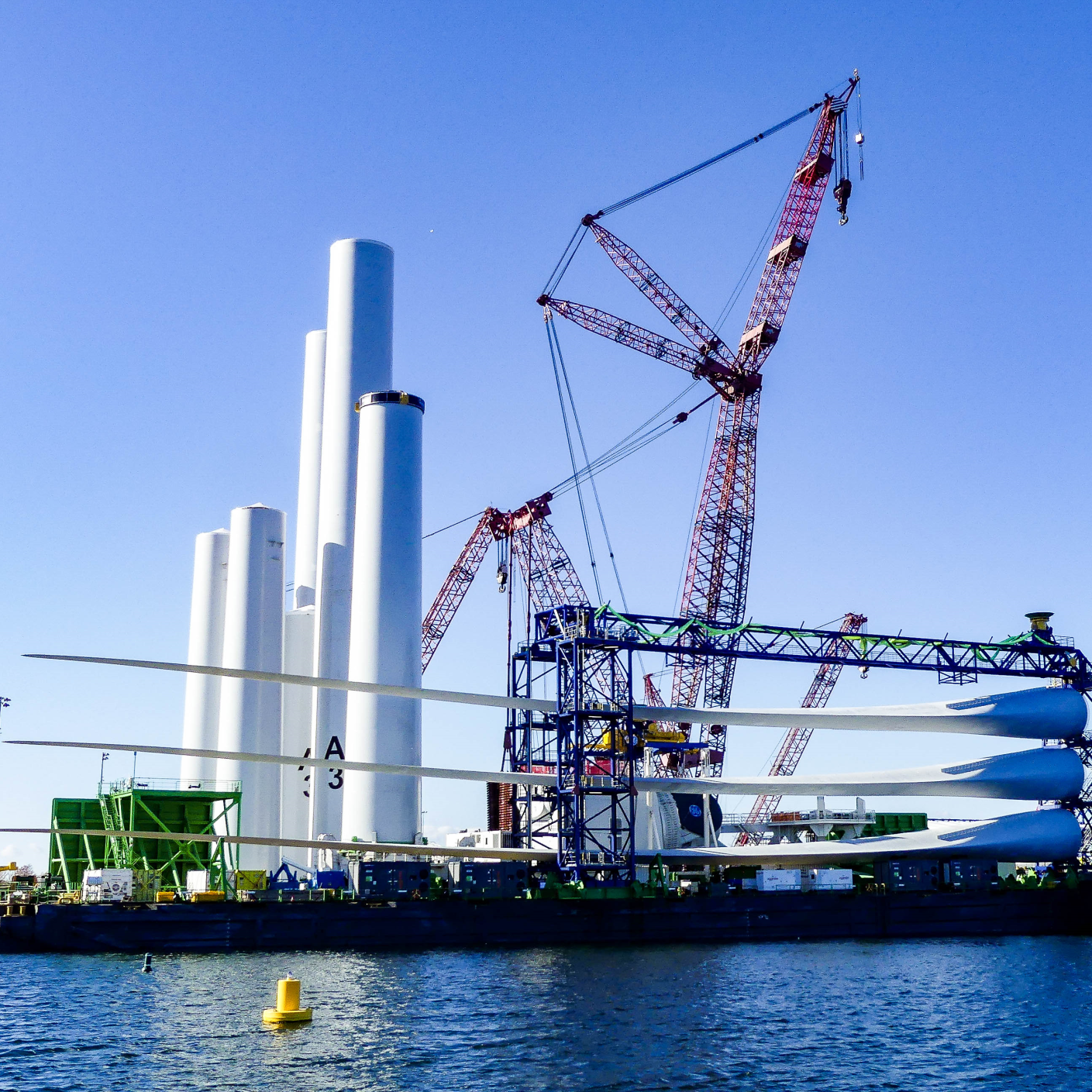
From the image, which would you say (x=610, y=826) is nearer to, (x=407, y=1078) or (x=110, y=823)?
(x=110, y=823)

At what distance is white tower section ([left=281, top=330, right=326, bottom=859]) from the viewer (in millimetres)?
77750

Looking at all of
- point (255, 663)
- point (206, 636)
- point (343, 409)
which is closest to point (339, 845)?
point (255, 663)

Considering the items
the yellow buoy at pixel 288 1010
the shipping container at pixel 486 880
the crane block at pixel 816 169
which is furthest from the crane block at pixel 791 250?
the yellow buoy at pixel 288 1010

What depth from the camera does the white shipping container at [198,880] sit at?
214ft

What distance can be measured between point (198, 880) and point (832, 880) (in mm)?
37206

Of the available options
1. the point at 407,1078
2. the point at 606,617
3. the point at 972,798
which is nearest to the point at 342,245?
the point at 606,617

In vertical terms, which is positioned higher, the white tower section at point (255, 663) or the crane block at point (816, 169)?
the crane block at point (816, 169)

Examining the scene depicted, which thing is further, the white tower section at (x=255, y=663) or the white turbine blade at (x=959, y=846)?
the white tower section at (x=255, y=663)

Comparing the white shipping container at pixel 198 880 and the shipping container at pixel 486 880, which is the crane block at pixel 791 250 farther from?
the white shipping container at pixel 198 880

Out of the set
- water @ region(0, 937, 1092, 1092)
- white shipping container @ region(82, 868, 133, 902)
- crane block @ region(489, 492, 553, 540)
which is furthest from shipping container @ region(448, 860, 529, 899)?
crane block @ region(489, 492, 553, 540)

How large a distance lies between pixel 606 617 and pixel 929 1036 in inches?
1443

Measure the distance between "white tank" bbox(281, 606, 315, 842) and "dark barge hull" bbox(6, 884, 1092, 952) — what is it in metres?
15.7

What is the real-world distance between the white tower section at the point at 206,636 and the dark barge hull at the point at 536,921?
17647mm

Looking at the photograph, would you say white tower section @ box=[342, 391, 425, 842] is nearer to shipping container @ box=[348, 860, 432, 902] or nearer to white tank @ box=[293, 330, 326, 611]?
shipping container @ box=[348, 860, 432, 902]
